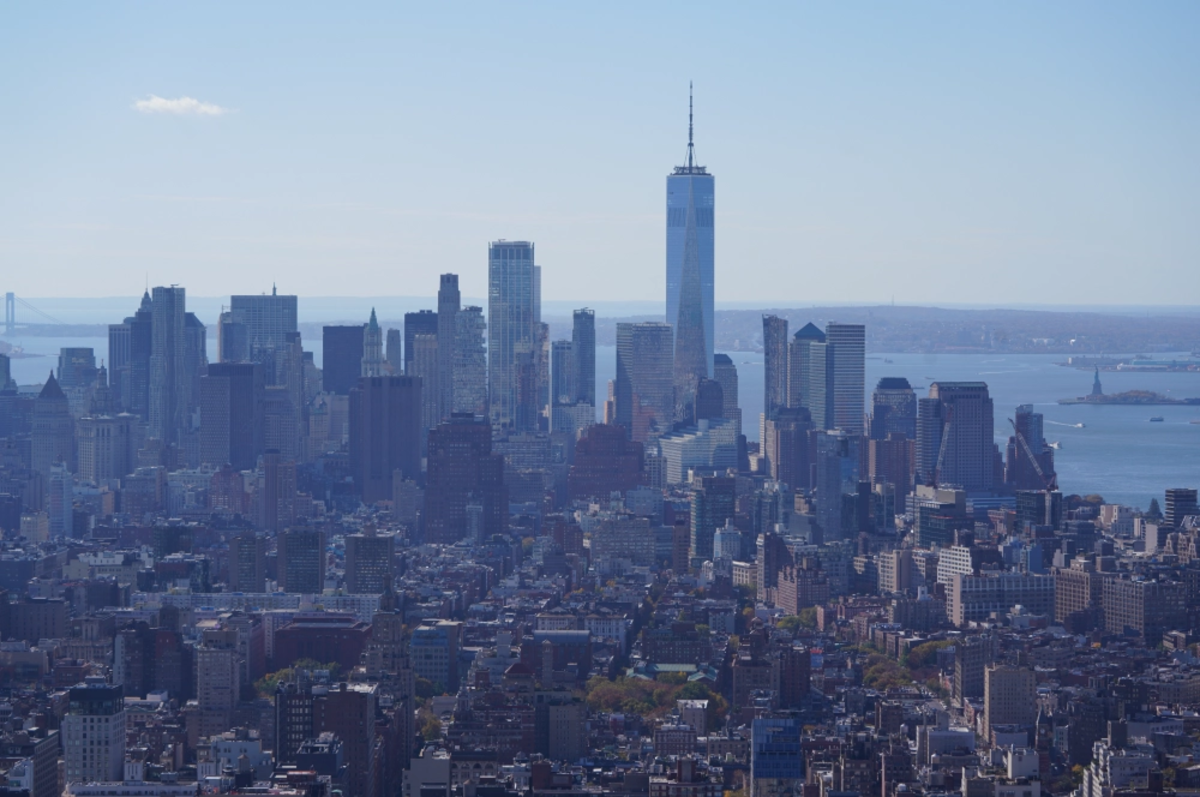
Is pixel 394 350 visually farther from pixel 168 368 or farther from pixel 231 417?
pixel 231 417

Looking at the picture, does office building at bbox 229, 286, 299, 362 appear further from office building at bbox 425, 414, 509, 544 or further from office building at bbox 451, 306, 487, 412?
office building at bbox 425, 414, 509, 544

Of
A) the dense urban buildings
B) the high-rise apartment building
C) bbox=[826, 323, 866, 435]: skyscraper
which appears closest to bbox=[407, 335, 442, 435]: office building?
the dense urban buildings

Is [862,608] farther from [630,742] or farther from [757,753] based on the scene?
[757,753]

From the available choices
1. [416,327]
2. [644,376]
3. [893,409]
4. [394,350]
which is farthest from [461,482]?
[644,376]

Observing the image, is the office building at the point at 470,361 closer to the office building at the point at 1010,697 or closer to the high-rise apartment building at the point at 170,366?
the high-rise apartment building at the point at 170,366

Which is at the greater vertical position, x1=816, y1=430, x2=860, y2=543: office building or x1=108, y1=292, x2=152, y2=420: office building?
x1=108, y1=292, x2=152, y2=420: office building

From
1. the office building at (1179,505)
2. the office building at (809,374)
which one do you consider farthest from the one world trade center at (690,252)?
the office building at (1179,505)

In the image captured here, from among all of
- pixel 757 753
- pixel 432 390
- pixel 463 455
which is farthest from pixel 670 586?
pixel 432 390
